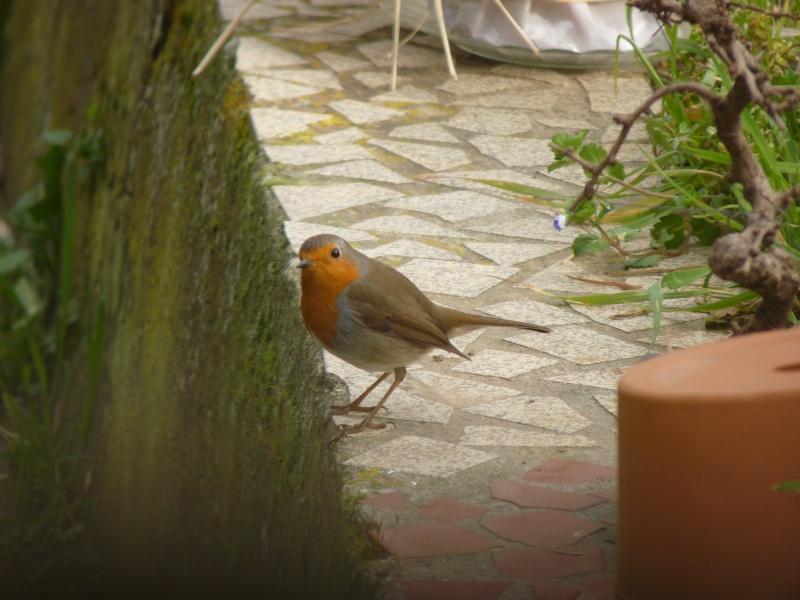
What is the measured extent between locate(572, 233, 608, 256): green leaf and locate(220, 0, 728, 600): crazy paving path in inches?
5.6

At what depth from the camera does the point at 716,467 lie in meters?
1.77

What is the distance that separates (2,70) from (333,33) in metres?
6.14

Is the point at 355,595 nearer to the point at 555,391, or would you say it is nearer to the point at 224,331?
the point at 555,391

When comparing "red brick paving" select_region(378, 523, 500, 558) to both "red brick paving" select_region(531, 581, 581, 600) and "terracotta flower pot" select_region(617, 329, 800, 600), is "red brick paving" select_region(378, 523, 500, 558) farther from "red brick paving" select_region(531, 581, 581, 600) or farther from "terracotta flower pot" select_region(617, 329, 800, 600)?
"terracotta flower pot" select_region(617, 329, 800, 600)

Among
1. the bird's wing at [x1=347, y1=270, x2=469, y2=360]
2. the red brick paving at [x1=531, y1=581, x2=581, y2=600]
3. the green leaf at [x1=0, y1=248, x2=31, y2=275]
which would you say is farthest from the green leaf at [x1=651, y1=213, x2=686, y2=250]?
the green leaf at [x1=0, y1=248, x2=31, y2=275]

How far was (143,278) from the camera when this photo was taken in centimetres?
575

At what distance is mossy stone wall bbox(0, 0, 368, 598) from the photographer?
10.5 ft

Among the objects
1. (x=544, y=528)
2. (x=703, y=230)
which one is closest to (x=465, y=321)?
(x=544, y=528)

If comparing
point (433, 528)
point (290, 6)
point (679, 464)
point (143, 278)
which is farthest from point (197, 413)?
point (290, 6)

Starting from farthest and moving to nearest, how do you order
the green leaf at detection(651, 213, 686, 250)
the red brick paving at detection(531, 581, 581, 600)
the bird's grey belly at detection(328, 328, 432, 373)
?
the green leaf at detection(651, 213, 686, 250) → the bird's grey belly at detection(328, 328, 432, 373) → the red brick paving at detection(531, 581, 581, 600)

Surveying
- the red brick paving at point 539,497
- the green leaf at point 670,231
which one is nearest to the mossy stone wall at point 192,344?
the red brick paving at point 539,497

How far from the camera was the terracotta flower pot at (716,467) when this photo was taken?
69.1 inches

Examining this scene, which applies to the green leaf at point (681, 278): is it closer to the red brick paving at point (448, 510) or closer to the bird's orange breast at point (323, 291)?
the bird's orange breast at point (323, 291)

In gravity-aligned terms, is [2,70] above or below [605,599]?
above
